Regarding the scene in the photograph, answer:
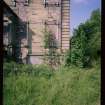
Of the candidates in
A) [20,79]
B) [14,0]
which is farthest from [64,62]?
[14,0]

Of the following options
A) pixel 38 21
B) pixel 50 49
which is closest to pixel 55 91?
pixel 50 49

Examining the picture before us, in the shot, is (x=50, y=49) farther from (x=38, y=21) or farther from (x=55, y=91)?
(x=55, y=91)

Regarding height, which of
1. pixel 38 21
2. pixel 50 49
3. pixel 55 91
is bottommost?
pixel 55 91

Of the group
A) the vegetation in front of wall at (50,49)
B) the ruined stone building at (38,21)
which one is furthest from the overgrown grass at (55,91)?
the ruined stone building at (38,21)

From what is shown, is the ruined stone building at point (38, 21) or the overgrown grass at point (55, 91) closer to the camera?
the ruined stone building at point (38, 21)

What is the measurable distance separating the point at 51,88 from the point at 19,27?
60 cm

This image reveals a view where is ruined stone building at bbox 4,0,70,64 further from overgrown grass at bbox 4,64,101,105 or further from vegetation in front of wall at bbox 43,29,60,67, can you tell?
overgrown grass at bbox 4,64,101,105

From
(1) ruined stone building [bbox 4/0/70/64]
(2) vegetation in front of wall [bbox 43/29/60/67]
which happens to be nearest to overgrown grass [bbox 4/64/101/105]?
(2) vegetation in front of wall [bbox 43/29/60/67]

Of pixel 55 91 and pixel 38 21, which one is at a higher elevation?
pixel 38 21

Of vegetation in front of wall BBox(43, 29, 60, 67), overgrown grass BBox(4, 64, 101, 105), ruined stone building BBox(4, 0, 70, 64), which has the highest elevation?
ruined stone building BBox(4, 0, 70, 64)

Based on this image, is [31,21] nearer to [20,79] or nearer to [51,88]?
[20,79]

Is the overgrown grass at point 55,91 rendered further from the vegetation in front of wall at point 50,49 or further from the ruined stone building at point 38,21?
the ruined stone building at point 38,21

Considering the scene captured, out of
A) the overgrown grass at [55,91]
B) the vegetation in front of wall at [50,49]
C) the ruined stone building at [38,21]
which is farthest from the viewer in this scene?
the overgrown grass at [55,91]

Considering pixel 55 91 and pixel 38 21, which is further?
pixel 55 91
